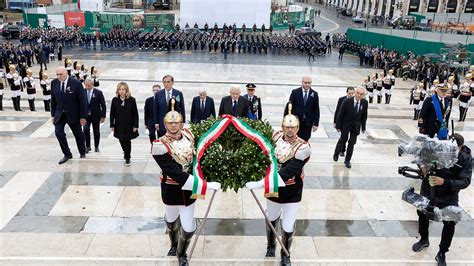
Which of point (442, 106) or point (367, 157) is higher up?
point (442, 106)

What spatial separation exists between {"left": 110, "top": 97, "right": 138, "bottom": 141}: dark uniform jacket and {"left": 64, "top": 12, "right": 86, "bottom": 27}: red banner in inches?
1243

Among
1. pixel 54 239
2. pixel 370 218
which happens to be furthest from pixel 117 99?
pixel 370 218

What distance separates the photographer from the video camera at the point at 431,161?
4.86 m

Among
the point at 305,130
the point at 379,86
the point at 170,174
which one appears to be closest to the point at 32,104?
the point at 305,130

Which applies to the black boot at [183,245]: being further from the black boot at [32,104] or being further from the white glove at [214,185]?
the black boot at [32,104]

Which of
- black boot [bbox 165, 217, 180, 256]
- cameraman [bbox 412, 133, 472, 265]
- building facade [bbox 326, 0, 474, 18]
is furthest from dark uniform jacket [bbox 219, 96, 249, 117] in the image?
building facade [bbox 326, 0, 474, 18]

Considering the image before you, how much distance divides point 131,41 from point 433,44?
2186 centimetres

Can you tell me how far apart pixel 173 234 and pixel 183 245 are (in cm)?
31

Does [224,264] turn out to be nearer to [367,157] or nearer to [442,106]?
[367,157]

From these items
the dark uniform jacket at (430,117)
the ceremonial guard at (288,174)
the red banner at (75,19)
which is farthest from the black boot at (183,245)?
the red banner at (75,19)

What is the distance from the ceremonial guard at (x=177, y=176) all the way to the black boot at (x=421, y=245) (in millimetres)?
3024

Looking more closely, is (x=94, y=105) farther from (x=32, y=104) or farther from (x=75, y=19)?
(x=75, y=19)

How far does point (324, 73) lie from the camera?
79.2 feet

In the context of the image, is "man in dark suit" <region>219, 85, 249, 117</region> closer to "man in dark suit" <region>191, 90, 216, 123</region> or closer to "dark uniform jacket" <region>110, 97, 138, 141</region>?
"man in dark suit" <region>191, 90, 216, 123</region>
